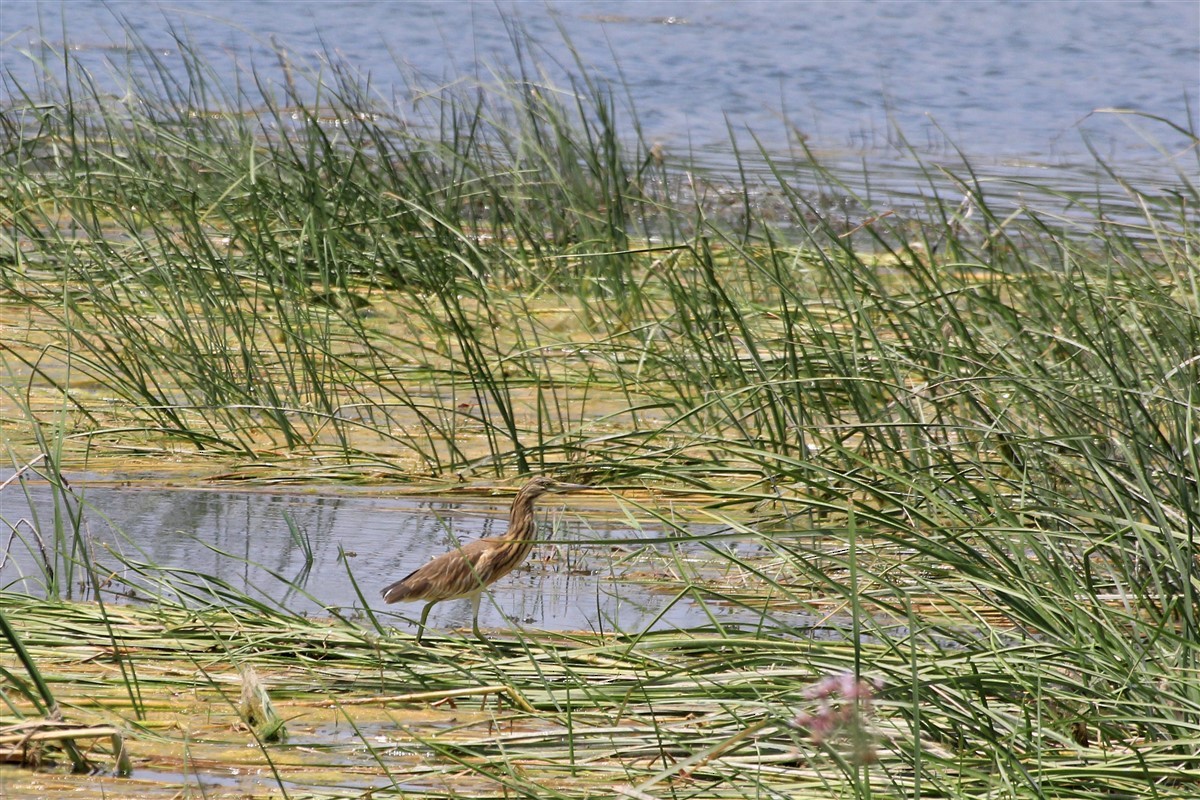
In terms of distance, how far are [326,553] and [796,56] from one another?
54.6ft

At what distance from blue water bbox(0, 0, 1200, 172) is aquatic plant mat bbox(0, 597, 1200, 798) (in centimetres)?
952

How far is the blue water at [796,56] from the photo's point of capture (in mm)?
14867

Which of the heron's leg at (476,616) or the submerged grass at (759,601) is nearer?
the submerged grass at (759,601)

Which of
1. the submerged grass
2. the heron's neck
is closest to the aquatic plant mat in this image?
the submerged grass

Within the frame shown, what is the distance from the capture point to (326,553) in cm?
426

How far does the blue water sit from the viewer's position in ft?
48.8

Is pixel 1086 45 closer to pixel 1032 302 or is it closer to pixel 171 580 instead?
pixel 1032 302

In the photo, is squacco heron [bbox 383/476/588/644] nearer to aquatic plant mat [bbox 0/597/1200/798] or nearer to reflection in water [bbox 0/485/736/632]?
reflection in water [bbox 0/485/736/632]

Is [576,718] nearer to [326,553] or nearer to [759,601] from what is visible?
[759,601]

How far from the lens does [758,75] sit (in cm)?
1797

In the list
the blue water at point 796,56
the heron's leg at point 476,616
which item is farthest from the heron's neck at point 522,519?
the blue water at point 796,56

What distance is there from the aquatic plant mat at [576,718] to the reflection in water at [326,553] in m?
0.30

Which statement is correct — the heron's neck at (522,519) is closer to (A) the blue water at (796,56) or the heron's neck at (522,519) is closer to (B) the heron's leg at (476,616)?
(B) the heron's leg at (476,616)

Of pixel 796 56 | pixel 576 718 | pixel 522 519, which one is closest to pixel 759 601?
pixel 522 519
